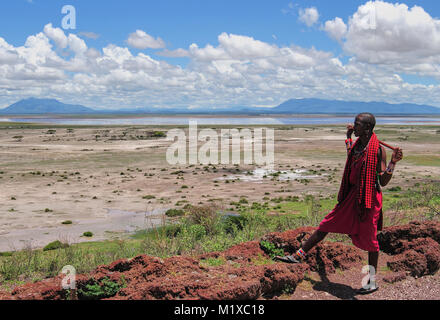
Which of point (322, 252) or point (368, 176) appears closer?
point (368, 176)

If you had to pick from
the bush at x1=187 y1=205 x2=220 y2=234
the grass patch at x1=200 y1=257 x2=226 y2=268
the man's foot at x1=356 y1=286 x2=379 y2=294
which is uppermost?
the grass patch at x1=200 y1=257 x2=226 y2=268

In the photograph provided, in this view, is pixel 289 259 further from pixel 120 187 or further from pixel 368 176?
pixel 120 187

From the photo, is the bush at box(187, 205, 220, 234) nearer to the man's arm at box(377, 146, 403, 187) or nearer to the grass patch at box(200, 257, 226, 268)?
the grass patch at box(200, 257, 226, 268)

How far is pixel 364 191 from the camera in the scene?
528 centimetres

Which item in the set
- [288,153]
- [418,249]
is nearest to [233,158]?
[288,153]

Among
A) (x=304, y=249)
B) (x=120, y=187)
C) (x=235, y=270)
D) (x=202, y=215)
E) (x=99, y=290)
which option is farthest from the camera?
(x=120, y=187)

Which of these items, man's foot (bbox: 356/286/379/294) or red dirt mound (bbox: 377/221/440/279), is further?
red dirt mound (bbox: 377/221/440/279)

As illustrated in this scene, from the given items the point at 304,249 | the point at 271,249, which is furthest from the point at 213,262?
the point at 304,249

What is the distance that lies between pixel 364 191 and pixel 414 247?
6.68ft

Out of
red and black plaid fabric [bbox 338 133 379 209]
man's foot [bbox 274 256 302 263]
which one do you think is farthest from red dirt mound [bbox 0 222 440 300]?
red and black plaid fabric [bbox 338 133 379 209]

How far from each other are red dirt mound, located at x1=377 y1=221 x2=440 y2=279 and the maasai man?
84 centimetres

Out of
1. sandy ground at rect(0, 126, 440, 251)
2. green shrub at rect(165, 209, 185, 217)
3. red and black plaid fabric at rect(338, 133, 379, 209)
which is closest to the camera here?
red and black plaid fabric at rect(338, 133, 379, 209)

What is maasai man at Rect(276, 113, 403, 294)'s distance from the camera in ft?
17.3
